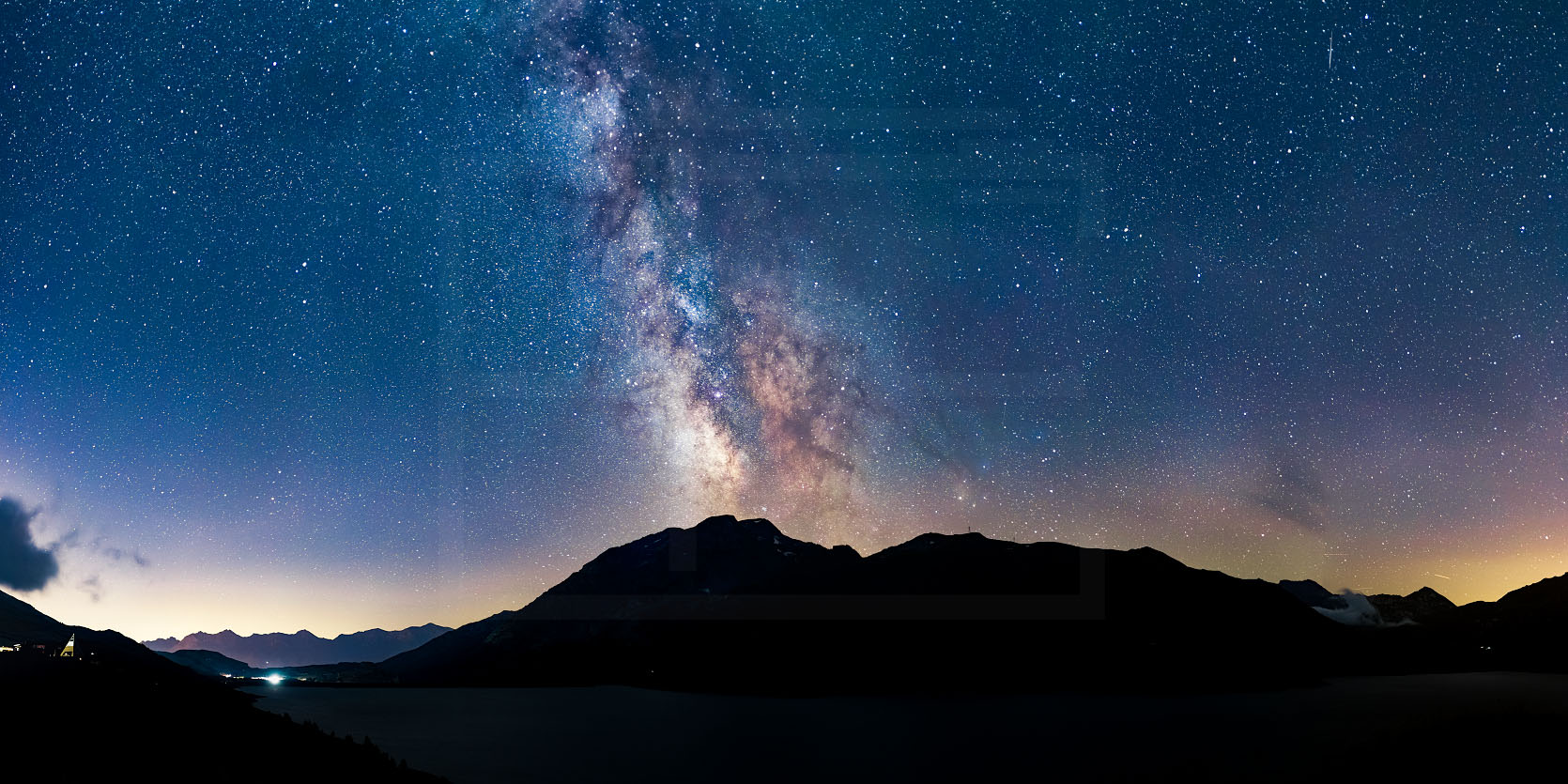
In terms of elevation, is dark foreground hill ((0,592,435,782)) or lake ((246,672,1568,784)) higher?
dark foreground hill ((0,592,435,782))

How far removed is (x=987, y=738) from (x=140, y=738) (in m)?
83.1

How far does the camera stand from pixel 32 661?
5500 cm

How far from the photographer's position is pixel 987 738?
303ft

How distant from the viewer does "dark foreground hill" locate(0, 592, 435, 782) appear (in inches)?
1087

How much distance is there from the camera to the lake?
6600 centimetres

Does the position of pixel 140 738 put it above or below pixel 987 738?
above

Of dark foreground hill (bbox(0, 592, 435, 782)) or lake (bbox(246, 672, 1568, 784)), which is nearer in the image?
dark foreground hill (bbox(0, 592, 435, 782))

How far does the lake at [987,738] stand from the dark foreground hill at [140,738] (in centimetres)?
2159

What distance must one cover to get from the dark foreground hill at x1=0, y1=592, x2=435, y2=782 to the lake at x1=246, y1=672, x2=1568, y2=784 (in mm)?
21588

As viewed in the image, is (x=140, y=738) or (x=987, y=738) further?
(x=987, y=738)

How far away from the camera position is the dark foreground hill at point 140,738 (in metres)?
27.6

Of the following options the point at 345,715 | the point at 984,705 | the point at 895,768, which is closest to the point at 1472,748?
the point at 895,768

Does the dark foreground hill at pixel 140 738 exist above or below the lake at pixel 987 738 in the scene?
above

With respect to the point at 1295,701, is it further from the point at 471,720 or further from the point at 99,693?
the point at 99,693
